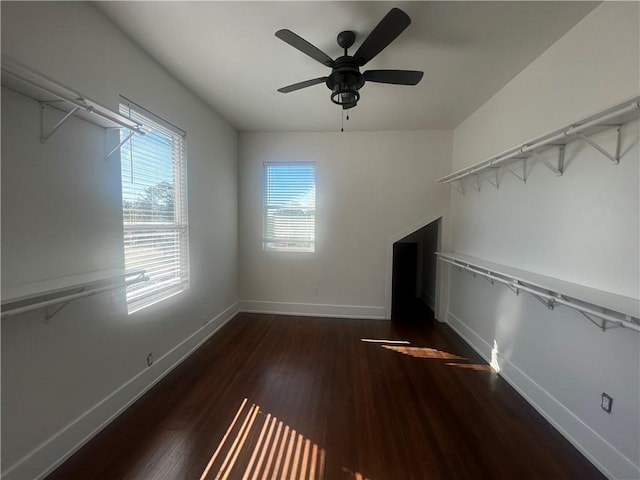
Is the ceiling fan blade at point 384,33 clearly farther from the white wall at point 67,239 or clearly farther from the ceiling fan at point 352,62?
the white wall at point 67,239

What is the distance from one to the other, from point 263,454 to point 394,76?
8.99 ft

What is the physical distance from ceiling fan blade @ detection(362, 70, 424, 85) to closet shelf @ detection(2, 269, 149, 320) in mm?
2176

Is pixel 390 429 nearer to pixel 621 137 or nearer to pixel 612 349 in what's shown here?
pixel 612 349

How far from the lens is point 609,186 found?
1561mm

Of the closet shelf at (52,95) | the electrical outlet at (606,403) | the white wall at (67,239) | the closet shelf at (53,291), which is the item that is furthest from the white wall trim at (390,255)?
the closet shelf at (52,95)

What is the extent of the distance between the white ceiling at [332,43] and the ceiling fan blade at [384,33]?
21 cm

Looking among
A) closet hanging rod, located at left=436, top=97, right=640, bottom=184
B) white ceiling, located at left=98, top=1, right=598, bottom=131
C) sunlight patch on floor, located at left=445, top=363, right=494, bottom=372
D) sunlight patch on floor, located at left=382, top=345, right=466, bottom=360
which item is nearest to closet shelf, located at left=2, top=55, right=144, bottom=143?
white ceiling, located at left=98, top=1, right=598, bottom=131

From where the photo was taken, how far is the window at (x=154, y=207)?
203 centimetres

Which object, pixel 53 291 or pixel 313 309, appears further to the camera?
pixel 313 309

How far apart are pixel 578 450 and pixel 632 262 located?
49.6 inches

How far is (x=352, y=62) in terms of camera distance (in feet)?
6.08

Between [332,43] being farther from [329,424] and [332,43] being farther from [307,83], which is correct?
[329,424]

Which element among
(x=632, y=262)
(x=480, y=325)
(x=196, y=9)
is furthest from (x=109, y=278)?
(x=480, y=325)

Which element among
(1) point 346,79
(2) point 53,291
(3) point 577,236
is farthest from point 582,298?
(2) point 53,291
